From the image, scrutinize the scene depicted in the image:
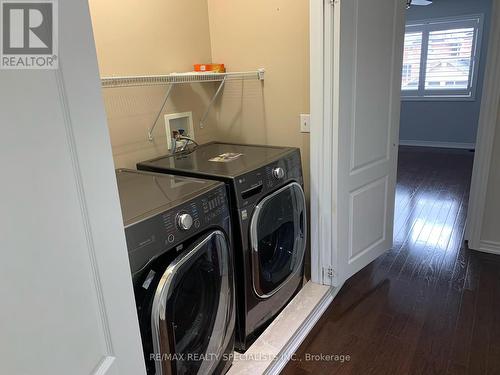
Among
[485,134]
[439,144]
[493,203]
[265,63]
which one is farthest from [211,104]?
[439,144]

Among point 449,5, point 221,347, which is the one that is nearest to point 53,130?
point 221,347

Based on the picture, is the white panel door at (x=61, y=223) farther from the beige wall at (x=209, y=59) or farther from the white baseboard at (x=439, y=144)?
the white baseboard at (x=439, y=144)

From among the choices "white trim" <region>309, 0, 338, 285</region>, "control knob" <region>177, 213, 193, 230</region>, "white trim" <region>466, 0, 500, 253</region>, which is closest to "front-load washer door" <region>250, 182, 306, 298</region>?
"white trim" <region>309, 0, 338, 285</region>

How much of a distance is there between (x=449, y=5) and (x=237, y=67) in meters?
5.12

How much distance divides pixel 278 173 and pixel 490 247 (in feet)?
6.61

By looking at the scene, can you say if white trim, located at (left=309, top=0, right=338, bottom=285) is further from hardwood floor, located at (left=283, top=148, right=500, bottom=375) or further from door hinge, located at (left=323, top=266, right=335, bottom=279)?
hardwood floor, located at (left=283, top=148, right=500, bottom=375)

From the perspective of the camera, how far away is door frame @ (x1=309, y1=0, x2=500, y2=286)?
1916mm

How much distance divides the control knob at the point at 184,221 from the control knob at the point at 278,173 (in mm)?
685

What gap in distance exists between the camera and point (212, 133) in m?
2.57

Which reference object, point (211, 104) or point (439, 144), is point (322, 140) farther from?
point (439, 144)

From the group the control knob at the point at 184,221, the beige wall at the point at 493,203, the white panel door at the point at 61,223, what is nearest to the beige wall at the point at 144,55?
the control knob at the point at 184,221

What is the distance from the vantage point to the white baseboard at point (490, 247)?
2786 mm

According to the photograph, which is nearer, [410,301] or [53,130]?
[53,130]

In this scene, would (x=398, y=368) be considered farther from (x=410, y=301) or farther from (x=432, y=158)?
(x=432, y=158)
